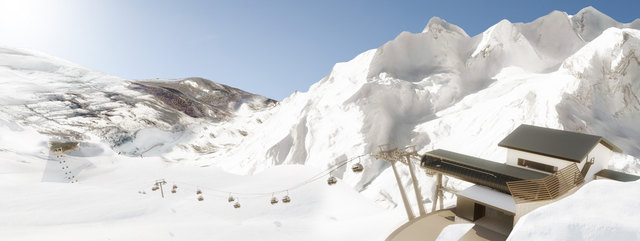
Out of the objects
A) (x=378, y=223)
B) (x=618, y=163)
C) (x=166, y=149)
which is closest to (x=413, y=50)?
(x=618, y=163)

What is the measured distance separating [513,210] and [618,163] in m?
18.2

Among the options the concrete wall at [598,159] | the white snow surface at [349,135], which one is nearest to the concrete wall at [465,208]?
the white snow surface at [349,135]

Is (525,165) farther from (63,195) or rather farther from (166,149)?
(166,149)

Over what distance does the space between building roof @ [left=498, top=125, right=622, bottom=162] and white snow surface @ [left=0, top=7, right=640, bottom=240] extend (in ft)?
28.8

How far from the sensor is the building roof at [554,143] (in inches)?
568

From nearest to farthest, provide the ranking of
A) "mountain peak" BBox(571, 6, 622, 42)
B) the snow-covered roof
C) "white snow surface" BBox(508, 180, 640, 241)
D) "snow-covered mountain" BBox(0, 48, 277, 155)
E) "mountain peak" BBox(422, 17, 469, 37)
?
"white snow surface" BBox(508, 180, 640, 241) < the snow-covered roof < "mountain peak" BBox(422, 17, 469, 37) < "mountain peak" BBox(571, 6, 622, 42) < "snow-covered mountain" BBox(0, 48, 277, 155)

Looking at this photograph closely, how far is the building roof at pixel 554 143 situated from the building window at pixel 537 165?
2.37ft

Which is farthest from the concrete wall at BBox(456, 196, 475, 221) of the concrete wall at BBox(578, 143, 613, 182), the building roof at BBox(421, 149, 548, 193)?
the concrete wall at BBox(578, 143, 613, 182)

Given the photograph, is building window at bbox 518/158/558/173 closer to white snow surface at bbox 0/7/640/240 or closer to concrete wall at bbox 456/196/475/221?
concrete wall at bbox 456/196/475/221

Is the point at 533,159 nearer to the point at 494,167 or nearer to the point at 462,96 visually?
the point at 494,167

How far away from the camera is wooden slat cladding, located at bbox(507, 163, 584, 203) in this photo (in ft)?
35.1

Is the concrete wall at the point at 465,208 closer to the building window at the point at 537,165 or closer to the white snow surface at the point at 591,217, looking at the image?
the building window at the point at 537,165

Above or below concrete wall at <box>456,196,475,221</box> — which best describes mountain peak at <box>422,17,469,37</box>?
above

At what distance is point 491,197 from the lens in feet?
46.2
